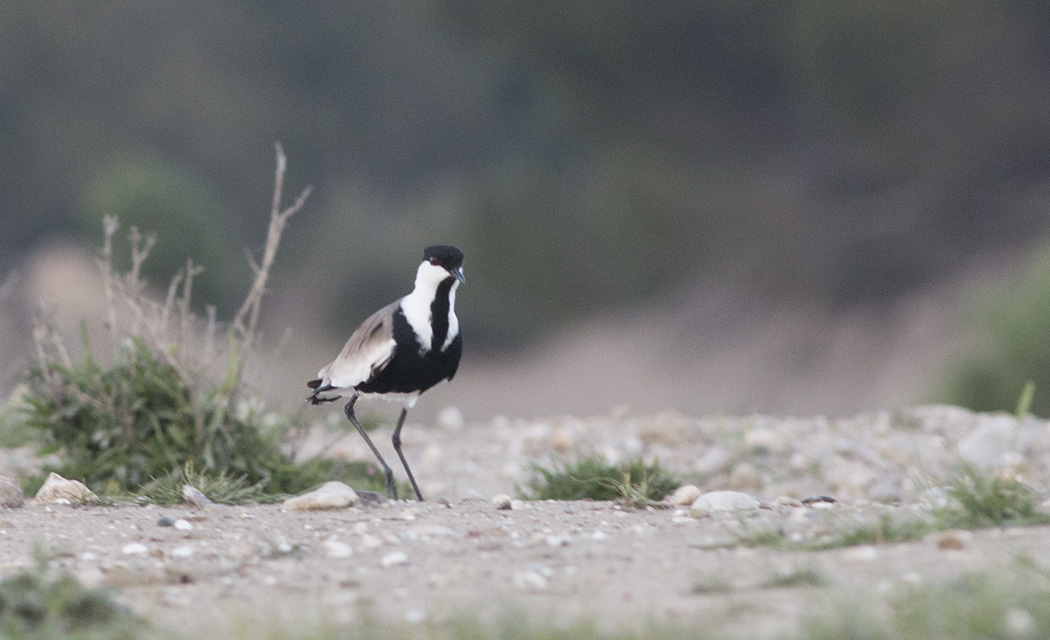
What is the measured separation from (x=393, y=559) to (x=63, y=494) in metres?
1.79

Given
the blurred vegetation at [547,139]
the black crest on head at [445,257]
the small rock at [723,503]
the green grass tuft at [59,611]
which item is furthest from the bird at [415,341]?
the blurred vegetation at [547,139]

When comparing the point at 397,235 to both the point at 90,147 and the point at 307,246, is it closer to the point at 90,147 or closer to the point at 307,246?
the point at 307,246

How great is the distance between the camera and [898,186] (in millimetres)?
16312

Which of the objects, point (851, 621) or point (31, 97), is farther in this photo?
point (31, 97)

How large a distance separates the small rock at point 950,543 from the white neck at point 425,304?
209 centimetres

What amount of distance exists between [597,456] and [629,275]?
14.0 m

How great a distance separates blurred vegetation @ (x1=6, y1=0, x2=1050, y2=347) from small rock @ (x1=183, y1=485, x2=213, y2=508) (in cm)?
1257

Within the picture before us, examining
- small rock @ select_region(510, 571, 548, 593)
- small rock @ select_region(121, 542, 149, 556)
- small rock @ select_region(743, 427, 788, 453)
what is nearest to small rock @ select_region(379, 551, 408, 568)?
small rock @ select_region(510, 571, 548, 593)

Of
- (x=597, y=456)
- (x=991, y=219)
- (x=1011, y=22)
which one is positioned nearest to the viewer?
(x=597, y=456)

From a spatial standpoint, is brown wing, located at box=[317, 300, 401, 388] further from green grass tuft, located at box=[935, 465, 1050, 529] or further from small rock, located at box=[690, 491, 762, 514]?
green grass tuft, located at box=[935, 465, 1050, 529]

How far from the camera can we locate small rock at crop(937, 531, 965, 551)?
3.10 meters

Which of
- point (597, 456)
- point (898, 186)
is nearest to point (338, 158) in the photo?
point (898, 186)

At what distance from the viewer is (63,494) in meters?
4.55

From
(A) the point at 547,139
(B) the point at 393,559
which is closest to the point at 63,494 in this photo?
(B) the point at 393,559
